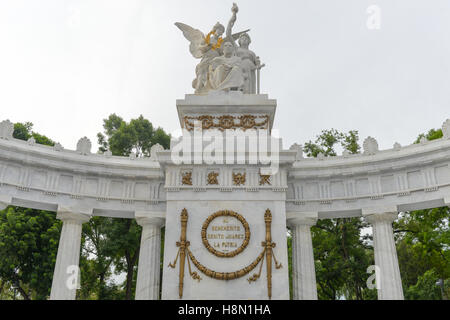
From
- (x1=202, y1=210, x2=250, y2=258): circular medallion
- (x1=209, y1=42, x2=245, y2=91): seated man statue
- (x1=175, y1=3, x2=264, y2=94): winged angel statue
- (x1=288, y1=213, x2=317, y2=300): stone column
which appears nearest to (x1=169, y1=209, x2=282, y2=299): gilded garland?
(x1=202, y1=210, x2=250, y2=258): circular medallion

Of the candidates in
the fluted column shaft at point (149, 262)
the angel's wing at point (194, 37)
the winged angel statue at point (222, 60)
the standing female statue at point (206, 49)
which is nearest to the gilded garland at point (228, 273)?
the fluted column shaft at point (149, 262)

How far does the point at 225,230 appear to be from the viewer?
25.8 m

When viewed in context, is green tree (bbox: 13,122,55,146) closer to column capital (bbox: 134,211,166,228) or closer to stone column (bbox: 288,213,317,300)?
column capital (bbox: 134,211,166,228)

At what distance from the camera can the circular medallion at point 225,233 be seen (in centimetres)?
2534

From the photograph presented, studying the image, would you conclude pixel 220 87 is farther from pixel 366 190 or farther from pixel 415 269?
pixel 415 269

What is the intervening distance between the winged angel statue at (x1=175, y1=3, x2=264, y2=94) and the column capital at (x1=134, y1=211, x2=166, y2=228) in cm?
988

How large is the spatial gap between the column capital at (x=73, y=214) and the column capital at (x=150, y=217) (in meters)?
3.65

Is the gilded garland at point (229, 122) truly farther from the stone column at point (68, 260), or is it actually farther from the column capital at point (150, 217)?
the stone column at point (68, 260)

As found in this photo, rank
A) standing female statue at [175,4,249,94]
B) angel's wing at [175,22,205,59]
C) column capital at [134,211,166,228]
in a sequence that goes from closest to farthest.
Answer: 1. column capital at [134,211,166,228]
2. standing female statue at [175,4,249,94]
3. angel's wing at [175,22,205,59]

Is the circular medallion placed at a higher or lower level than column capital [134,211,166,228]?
lower

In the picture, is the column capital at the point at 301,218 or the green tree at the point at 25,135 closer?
the column capital at the point at 301,218

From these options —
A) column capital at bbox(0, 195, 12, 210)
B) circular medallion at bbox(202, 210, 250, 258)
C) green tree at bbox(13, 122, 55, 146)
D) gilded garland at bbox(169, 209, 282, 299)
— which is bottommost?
gilded garland at bbox(169, 209, 282, 299)

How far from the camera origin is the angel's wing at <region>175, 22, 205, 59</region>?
33.7m
